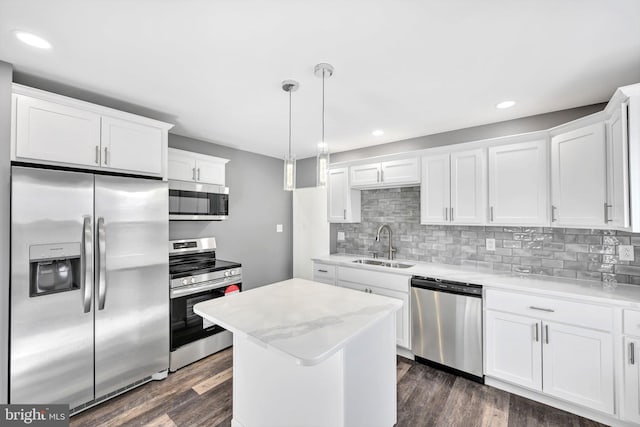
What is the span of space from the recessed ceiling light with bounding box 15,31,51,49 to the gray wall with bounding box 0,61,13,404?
1.40 feet

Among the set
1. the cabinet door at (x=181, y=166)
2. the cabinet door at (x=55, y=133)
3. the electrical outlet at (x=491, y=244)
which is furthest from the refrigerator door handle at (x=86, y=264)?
the electrical outlet at (x=491, y=244)

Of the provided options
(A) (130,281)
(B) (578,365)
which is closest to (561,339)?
(B) (578,365)

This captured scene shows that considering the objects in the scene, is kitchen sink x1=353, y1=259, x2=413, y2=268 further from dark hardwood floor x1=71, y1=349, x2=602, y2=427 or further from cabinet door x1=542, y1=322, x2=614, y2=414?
cabinet door x1=542, y1=322, x2=614, y2=414

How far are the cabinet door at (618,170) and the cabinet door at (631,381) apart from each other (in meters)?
0.83

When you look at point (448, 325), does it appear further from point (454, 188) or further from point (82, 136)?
point (82, 136)

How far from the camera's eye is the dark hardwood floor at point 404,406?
2.06m

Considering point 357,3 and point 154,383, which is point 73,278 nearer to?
point 154,383

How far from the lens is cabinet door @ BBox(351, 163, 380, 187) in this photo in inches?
141

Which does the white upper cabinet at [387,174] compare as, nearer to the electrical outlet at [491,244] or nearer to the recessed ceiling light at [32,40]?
the electrical outlet at [491,244]

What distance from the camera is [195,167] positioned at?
321 centimetres

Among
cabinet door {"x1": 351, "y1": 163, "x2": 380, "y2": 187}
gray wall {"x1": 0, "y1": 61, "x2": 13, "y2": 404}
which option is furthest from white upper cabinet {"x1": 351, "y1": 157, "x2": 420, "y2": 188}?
gray wall {"x1": 0, "y1": 61, "x2": 13, "y2": 404}

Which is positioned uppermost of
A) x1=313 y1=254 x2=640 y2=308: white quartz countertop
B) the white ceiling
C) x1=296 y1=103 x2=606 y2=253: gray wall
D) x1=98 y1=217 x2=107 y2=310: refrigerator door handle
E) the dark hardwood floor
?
the white ceiling

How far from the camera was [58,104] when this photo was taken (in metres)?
2.04

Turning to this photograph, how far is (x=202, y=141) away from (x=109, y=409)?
114 inches
